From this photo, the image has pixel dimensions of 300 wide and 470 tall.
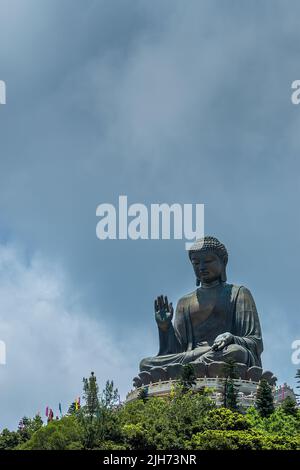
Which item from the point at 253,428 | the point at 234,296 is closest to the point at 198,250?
the point at 234,296

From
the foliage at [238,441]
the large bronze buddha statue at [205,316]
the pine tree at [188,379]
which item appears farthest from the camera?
the large bronze buddha statue at [205,316]

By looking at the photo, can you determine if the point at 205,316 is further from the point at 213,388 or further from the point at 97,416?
the point at 97,416

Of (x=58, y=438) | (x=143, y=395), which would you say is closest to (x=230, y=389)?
(x=143, y=395)

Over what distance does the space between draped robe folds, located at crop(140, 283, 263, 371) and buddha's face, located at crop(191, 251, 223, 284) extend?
589 millimetres

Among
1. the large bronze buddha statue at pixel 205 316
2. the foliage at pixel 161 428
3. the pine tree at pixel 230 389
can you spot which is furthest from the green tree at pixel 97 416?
the large bronze buddha statue at pixel 205 316

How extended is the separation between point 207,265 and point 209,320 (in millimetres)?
2465

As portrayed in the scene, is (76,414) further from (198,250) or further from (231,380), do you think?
(198,250)

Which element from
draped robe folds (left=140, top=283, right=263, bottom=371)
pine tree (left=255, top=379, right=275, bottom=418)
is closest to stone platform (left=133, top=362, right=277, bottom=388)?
draped robe folds (left=140, top=283, right=263, bottom=371)

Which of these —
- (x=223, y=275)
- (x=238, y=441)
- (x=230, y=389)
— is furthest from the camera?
(x=223, y=275)

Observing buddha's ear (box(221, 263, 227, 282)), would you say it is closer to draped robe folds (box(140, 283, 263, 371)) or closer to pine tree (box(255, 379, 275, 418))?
draped robe folds (box(140, 283, 263, 371))

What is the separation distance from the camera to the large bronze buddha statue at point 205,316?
137 feet

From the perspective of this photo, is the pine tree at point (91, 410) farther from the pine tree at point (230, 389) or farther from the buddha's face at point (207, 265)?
the buddha's face at point (207, 265)

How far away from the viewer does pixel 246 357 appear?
39875mm

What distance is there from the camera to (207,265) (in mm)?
44312
